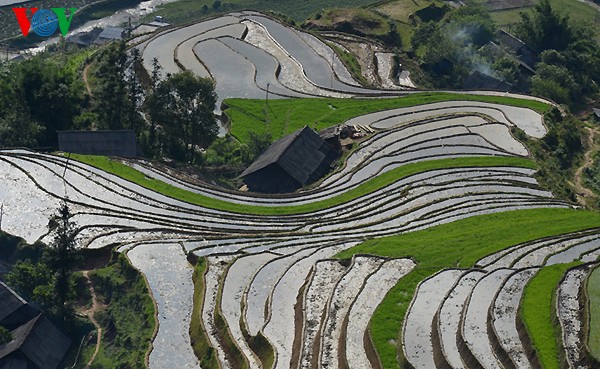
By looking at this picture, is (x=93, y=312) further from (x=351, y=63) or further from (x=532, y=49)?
(x=532, y=49)

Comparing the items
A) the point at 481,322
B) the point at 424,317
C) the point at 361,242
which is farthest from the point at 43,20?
the point at 481,322

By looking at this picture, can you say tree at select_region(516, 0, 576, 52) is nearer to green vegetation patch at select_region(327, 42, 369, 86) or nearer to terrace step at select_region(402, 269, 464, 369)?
green vegetation patch at select_region(327, 42, 369, 86)

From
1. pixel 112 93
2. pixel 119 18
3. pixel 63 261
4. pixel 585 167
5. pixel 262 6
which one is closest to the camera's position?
pixel 63 261

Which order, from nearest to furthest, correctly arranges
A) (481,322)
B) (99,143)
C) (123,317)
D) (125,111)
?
(481,322)
(123,317)
(99,143)
(125,111)

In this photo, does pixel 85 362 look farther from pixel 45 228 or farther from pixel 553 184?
pixel 553 184

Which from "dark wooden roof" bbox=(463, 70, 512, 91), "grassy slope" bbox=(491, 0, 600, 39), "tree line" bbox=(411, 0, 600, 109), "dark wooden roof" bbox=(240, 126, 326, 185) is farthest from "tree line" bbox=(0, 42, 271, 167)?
"grassy slope" bbox=(491, 0, 600, 39)

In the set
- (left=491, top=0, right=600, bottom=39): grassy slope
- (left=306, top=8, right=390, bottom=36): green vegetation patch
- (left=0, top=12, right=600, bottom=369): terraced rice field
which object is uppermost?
(left=306, top=8, right=390, bottom=36): green vegetation patch

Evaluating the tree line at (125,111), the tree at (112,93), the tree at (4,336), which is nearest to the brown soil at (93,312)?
the tree at (4,336)
